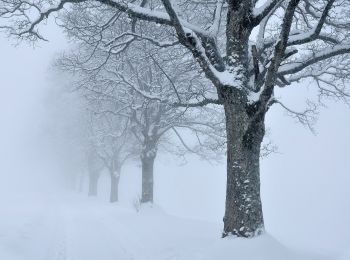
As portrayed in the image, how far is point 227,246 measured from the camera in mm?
6809

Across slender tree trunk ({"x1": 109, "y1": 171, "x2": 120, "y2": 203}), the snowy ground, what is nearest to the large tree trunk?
the snowy ground

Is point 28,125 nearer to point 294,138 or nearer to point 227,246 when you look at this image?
point 294,138

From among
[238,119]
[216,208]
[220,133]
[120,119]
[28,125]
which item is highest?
[28,125]

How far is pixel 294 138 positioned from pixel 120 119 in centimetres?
2419

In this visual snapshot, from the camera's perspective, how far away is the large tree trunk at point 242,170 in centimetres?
694

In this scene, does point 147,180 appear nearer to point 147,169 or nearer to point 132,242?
point 147,169

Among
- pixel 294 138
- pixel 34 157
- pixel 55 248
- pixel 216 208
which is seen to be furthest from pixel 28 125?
pixel 55 248

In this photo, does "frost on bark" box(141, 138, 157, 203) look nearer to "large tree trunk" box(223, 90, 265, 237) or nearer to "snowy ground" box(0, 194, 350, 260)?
"snowy ground" box(0, 194, 350, 260)

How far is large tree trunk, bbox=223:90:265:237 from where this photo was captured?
6.94 m

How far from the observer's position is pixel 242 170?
7.04 m

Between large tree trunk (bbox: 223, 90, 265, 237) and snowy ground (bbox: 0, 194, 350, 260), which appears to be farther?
large tree trunk (bbox: 223, 90, 265, 237)

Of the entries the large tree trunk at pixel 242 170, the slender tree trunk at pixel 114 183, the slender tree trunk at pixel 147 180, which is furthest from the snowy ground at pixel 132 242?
the slender tree trunk at pixel 114 183

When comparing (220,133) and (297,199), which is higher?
(220,133)

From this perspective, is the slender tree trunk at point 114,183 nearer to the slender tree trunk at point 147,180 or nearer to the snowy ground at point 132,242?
the slender tree trunk at point 147,180
